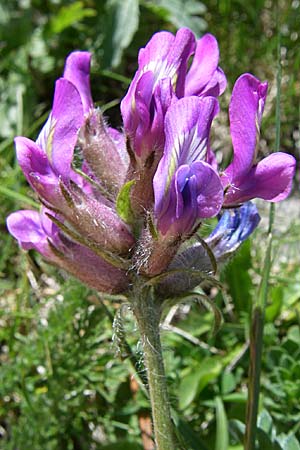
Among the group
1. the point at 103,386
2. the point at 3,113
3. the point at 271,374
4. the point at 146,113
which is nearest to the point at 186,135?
the point at 146,113

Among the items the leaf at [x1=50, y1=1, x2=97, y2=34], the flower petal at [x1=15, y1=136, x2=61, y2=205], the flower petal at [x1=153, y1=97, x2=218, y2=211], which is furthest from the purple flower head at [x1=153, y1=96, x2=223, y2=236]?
the leaf at [x1=50, y1=1, x2=97, y2=34]

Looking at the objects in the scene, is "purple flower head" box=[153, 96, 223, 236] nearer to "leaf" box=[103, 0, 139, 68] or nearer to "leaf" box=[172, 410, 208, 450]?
"leaf" box=[172, 410, 208, 450]

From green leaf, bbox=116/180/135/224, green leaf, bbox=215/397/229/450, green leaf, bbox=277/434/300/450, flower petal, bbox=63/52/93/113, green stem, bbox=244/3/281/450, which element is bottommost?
green leaf, bbox=215/397/229/450

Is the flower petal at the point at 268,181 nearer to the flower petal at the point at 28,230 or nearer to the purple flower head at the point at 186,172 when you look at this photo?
the purple flower head at the point at 186,172

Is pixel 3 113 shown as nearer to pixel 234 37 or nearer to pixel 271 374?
pixel 234 37

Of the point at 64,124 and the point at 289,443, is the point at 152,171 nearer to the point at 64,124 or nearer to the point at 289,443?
the point at 64,124

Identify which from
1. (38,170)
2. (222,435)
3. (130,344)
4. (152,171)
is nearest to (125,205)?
(152,171)

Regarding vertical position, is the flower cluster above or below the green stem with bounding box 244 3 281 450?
above
